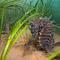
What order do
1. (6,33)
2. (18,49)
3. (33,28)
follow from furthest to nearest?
(6,33) → (18,49) → (33,28)

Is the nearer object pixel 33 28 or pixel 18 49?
pixel 33 28

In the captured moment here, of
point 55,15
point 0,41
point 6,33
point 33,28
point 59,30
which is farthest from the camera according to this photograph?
point 55,15

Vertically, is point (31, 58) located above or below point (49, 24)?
below

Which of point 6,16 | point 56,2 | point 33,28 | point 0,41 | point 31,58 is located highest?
point 56,2

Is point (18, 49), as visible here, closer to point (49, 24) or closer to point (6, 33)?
point (49, 24)

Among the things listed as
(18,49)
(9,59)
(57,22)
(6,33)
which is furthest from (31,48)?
(57,22)

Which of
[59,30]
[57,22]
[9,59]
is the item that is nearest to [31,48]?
[9,59]

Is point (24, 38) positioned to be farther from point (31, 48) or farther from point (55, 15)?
point (55, 15)
